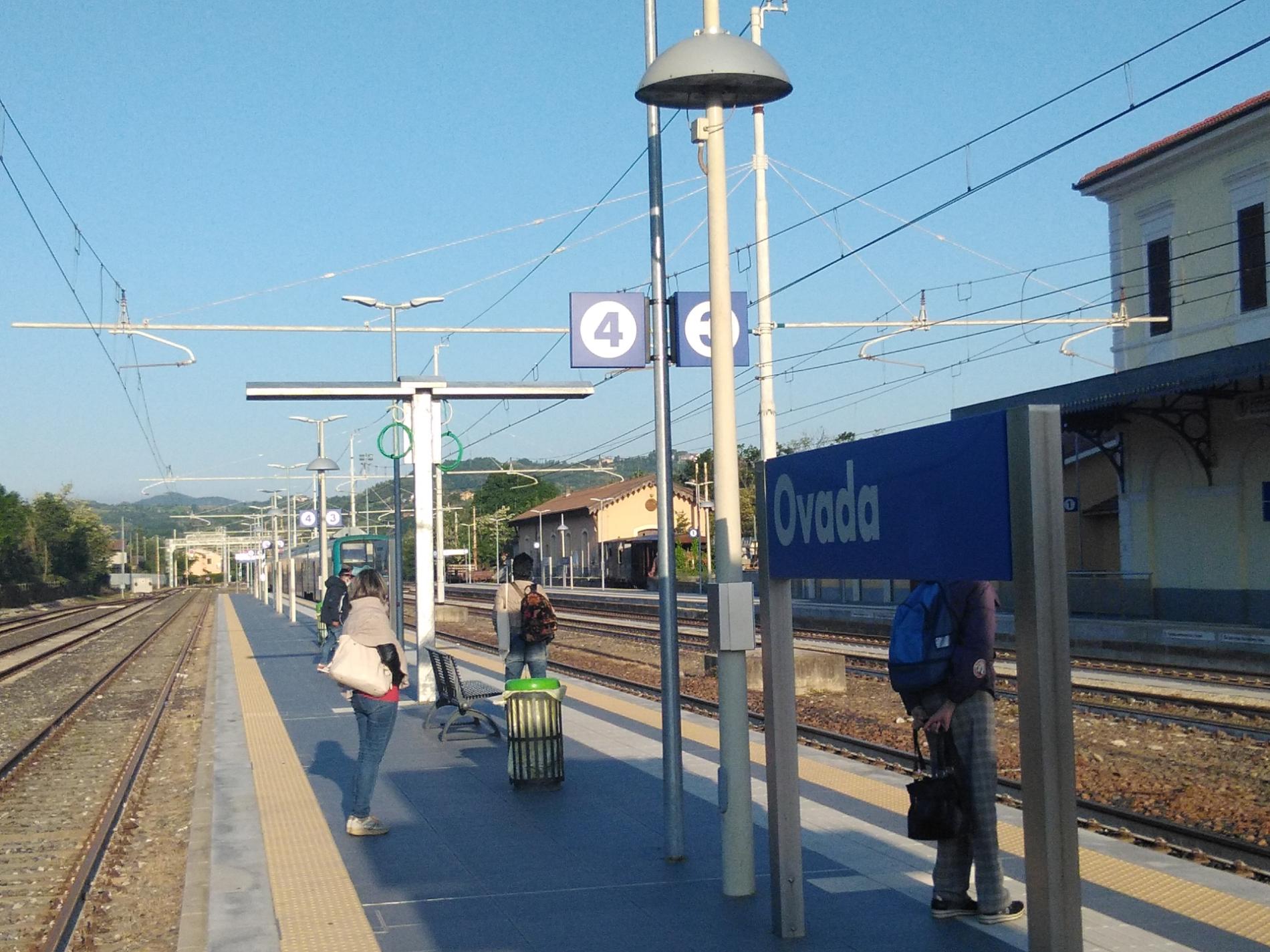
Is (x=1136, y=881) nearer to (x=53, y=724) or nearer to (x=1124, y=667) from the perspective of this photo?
(x=1124, y=667)

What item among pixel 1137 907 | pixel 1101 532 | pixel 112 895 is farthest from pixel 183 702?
pixel 1101 532

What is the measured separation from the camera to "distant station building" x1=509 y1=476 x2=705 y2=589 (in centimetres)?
8119

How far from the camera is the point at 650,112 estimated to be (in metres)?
7.93

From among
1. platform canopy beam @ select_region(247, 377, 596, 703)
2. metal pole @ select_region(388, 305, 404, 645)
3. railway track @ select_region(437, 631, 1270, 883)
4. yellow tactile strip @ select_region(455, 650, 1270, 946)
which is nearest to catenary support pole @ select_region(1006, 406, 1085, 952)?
yellow tactile strip @ select_region(455, 650, 1270, 946)

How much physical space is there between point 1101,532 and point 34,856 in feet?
95.7

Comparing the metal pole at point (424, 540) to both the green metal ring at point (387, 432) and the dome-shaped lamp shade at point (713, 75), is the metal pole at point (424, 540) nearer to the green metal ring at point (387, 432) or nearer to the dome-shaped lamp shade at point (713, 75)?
the green metal ring at point (387, 432)

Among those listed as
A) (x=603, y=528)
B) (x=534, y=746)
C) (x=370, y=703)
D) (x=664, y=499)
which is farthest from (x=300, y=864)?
(x=603, y=528)

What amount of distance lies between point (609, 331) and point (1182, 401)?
2199cm

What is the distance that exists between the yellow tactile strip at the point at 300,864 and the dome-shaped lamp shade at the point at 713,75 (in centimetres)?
424

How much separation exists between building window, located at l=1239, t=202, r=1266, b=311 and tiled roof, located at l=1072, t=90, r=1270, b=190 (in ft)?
6.75

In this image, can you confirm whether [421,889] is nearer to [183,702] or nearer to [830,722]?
[830,722]

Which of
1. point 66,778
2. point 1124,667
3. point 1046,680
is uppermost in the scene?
point 1046,680

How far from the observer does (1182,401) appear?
1072 inches

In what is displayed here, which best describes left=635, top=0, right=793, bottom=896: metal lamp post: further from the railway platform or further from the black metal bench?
the black metal bench
